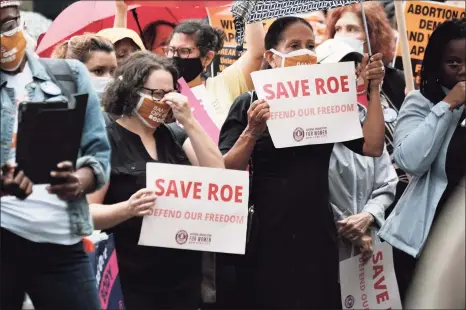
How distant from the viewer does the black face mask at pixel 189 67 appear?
24.1ft

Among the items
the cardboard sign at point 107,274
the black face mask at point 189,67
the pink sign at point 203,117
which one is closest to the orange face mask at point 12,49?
the cardboard sign at point 107,274

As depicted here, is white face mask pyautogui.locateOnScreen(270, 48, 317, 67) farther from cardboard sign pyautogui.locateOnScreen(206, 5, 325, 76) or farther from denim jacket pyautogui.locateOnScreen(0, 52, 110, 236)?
cardboard sign pyautogui.locateOnScreen(206, 5, 325, 76)

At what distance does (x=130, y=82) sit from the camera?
5746mm

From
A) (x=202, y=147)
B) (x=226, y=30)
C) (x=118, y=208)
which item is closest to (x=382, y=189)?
(x=202, y=147)

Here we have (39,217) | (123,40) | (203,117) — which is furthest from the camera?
(123,40)

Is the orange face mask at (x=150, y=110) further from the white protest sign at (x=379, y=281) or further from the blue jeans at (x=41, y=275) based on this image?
the white protest sign at (x=379, y=281)

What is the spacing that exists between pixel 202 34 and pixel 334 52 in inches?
34.0

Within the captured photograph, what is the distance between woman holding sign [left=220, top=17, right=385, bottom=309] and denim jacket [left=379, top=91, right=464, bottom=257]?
22 cm

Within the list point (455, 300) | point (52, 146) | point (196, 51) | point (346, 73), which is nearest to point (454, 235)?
point (455, 300)

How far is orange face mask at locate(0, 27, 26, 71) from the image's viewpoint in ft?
15.4

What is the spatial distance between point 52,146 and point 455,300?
6.39ft

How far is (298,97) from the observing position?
6109mm

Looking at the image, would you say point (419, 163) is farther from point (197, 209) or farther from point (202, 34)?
point (202, 34)

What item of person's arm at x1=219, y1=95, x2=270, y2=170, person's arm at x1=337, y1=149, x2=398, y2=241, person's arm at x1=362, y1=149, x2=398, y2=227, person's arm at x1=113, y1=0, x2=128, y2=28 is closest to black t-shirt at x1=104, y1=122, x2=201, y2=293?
person's arm at x1=219, y1=95, x2=270, y2=170
